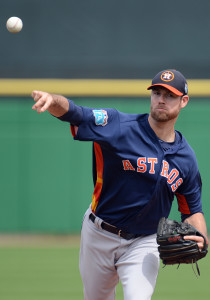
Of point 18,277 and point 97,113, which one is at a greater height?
point 97,113

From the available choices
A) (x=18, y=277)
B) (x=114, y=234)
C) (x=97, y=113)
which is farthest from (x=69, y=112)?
(x=18, y=277)

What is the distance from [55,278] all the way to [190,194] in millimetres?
2807

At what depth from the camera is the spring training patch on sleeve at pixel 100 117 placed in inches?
148

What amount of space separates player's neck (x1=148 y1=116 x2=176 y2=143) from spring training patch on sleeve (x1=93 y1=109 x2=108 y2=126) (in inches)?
14.1

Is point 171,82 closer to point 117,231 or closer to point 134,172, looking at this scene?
point 134,172

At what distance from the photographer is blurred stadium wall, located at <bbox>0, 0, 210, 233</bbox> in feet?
30.0

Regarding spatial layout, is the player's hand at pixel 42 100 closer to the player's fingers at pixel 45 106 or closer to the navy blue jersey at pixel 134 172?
the player's fingers at pixel 45 106

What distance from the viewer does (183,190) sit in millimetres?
4113

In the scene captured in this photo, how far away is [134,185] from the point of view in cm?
392

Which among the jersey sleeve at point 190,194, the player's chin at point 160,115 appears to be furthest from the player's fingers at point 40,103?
the jersey sleeve at point 190,194
